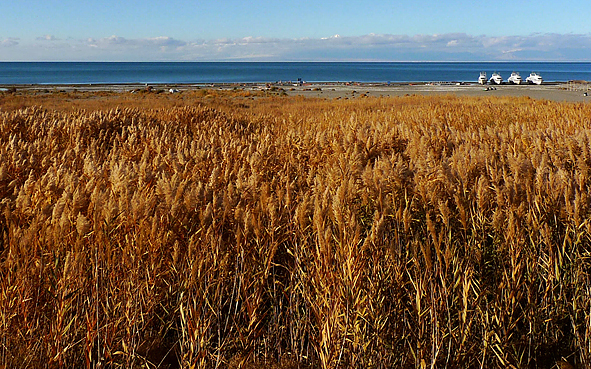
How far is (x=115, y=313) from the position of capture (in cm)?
251

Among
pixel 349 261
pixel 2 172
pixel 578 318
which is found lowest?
pixel 578 318

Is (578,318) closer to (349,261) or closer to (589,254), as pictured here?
(589,254)

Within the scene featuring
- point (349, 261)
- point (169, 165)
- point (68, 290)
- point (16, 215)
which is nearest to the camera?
point (349, 261)

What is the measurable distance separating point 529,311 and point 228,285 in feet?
5.68

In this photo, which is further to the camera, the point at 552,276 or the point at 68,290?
the point at 552,276

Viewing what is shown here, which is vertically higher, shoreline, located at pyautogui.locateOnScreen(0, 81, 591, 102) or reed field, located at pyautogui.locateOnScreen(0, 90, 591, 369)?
shoreline, located at pyautogui.locateOnScreen(0, 81, 591, 102)

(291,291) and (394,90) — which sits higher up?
(394,90)

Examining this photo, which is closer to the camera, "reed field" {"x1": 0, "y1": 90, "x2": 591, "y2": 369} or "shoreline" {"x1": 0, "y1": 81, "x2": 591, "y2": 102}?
"reed field" {"x1": 0, "y1": 90, "x2": 591, "y2": 369}

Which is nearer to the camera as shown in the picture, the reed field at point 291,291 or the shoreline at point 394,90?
the reed field at point 291,291

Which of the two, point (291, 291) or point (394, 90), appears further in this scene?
point (394, 90)

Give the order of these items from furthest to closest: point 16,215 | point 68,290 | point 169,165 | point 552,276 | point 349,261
A: point 169,165, point 16,215, point 552,276, point 68,290, point 349,261

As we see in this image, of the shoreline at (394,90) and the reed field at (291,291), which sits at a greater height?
the shoreline at (394,90)

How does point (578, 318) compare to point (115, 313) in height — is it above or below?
below

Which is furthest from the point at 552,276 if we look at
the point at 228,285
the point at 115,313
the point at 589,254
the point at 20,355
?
the point at 20,355
